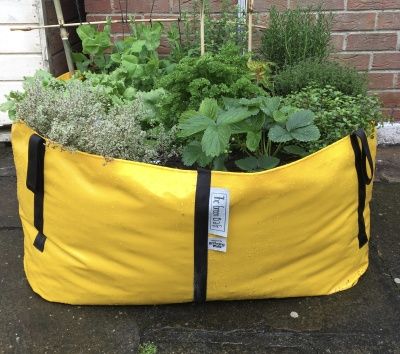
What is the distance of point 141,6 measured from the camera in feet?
9.96

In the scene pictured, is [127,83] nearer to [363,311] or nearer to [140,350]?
[140,350]

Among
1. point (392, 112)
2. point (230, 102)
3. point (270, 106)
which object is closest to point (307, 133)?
point (270, 106)

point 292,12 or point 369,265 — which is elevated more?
point 292,12

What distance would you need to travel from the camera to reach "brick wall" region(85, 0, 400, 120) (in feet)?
9.84

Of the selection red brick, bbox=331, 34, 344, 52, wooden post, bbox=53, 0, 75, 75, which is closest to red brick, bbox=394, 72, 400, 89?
red brick, bbox=331, 34, 344, 52

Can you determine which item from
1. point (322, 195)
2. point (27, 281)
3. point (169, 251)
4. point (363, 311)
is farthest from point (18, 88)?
point (363, 311)

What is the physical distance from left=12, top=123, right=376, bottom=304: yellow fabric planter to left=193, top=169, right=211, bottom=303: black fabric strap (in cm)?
1

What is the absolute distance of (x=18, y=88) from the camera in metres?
3.20

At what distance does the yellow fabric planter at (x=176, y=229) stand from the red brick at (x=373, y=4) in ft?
4.32

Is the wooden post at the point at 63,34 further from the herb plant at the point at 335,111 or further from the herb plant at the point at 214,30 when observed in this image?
the herb plant at the point at 335,111

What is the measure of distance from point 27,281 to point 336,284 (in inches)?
49.0

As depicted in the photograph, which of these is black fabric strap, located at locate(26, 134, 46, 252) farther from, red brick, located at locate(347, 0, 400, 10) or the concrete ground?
red brick, located at locate(347, 0, 400, 10)

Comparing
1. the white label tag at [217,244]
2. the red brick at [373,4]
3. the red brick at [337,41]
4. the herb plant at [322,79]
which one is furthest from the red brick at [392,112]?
the white label tag at [217,244]

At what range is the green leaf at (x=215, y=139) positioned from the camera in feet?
5.70
